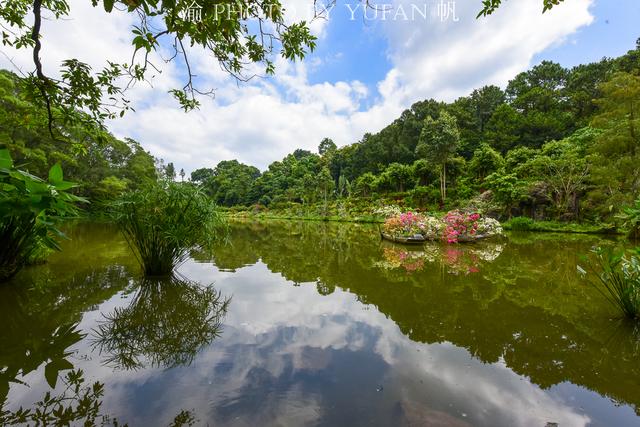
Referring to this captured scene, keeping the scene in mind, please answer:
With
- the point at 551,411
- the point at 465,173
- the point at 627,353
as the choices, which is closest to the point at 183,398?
the point at 551,411

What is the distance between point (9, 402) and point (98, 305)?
2.04m

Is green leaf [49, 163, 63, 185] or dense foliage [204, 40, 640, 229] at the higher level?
dense foliage [204, 40, 640, 229]

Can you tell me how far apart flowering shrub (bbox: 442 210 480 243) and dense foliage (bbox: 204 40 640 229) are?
4.51 meters

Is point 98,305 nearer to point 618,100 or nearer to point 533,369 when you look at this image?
point 533,369

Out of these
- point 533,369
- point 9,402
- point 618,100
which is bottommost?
point 533,369

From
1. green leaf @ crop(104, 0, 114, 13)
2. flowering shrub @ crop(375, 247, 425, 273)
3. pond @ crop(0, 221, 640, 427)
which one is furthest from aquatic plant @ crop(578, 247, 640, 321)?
green leaf @ crop(104, 0, 114, 13)

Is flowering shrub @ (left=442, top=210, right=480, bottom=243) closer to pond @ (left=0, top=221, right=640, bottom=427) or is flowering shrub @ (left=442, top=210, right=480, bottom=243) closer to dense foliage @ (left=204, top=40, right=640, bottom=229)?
dense foliage @ (left=204, top=40, right=640, bottom=229)

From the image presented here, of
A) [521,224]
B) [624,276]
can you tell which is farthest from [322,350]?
[521,224]

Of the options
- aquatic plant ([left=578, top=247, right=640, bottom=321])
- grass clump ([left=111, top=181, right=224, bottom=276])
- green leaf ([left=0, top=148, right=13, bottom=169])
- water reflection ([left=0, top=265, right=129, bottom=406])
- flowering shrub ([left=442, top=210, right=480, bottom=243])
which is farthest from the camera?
flowering shrub ([left=442, top=210, right=480, bottom=243])

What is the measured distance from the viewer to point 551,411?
6.15ft

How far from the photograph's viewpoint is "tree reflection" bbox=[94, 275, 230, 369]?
2402 mm

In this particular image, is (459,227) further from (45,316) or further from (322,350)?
(45,316)

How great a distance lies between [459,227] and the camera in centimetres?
1095

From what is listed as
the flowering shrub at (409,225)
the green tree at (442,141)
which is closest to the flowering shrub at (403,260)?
the flowering shrub at (409,225)
